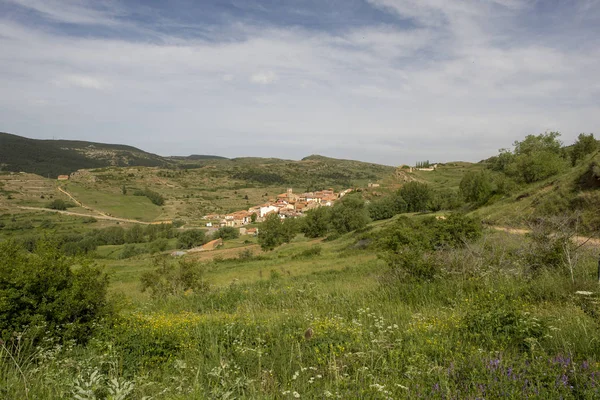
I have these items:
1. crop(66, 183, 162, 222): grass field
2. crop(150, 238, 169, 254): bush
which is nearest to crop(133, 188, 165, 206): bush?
crop(66, 183, 162, 222): grass field

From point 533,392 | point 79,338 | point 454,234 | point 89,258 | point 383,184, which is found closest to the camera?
point 533,392

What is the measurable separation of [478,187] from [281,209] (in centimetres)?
8112

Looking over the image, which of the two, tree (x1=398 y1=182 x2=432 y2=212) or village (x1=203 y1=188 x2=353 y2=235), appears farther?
village (x1=203 y1=188 x2=353 y2=235)

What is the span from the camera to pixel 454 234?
17.0 meters

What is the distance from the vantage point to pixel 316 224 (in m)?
64.3

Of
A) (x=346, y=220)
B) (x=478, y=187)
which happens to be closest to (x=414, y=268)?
(x=478, y=187)

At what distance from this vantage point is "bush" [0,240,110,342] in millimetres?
4844

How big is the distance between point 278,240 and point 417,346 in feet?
169

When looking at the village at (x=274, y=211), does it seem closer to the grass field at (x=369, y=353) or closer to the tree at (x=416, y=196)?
the tree at (x=416, y=196)

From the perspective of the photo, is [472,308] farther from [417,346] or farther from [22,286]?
[22,286]

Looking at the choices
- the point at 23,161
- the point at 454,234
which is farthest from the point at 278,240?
the point at 23,161

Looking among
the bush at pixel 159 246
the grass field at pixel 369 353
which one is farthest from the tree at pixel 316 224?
the grass field at pixel 369 353

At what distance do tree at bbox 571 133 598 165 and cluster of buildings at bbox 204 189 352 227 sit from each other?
65239mm

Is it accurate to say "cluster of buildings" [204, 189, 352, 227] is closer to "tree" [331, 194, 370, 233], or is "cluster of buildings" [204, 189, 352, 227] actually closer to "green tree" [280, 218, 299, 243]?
"tree" [331, 194, 370, 233]
